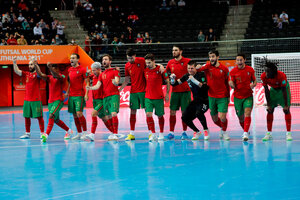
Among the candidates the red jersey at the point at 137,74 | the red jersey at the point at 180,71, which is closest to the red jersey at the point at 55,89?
the red jersey at the point at 137,74

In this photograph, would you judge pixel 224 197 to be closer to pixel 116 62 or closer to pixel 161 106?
pixel 161 106

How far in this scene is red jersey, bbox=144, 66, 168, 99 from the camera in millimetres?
10938

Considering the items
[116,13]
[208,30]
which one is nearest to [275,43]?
[208,30]

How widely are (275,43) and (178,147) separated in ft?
50.1

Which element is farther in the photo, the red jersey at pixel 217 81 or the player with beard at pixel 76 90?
the player with beard at pixel 76 90

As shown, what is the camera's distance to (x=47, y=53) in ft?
80.7

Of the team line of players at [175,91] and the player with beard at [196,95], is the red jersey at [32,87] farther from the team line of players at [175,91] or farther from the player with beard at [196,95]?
the player with beard at [196,95]

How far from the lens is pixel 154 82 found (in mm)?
10961

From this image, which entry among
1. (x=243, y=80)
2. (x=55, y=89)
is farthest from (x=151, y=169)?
(x=55, y=89)

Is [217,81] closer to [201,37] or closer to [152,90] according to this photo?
[152,90]

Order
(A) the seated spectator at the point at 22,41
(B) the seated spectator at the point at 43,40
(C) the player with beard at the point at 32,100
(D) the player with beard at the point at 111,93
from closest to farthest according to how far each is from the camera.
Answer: (D) the player with beard at the point at 111,93
(C) the player with beard at the point at 32,100
(A) the seated spectator at the point at 22,41
(B) the seated spectator at the point at 43,40

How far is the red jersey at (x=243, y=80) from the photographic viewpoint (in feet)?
34.5

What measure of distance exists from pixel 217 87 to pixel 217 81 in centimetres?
15

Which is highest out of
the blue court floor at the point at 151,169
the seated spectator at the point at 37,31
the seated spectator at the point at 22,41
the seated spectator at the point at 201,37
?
the seated spectator at the point at 37,31
